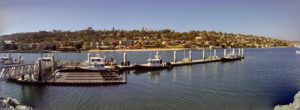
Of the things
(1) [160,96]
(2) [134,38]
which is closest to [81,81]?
(1) [160,96]

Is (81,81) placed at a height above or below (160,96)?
above

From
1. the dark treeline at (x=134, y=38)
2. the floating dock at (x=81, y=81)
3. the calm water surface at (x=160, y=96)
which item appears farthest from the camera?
the dark treeline at (x=134, y=38)

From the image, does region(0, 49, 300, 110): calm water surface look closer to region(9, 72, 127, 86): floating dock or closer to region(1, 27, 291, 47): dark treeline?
region(9, 72, 127, 86): floating dock

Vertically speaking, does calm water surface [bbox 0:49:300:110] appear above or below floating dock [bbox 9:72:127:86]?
below

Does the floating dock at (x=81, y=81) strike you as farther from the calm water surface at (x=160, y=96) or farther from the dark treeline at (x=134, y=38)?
the dark treeline at (x=134, y=38)

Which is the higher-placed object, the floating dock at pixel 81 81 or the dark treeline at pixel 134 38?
the dark treeline at pixel 134 38

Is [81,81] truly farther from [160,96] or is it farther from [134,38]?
[134,38]

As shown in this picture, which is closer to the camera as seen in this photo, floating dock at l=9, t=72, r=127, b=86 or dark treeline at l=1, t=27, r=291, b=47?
floating dock at l=9, t=72, r=127, b=86

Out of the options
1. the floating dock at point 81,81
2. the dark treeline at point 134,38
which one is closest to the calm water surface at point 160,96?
the floating dock at point 81,81

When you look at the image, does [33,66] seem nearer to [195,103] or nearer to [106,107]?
[106,107]

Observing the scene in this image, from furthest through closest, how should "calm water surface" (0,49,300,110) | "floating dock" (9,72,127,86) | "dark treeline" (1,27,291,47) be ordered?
"dark treeline" (1,27,291,47), "floating dock" (9,72,127,86), "calm water surface" (0,49,300,110)

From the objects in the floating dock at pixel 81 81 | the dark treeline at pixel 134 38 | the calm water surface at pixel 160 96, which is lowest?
the calm water surface at pixel 160 96

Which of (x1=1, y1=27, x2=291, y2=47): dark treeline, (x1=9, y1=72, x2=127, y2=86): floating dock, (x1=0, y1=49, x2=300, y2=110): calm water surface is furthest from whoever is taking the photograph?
(x1=1, y1=27, x2=291, y2=47): dark treeline

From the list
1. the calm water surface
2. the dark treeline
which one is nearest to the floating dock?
the calm water surface
